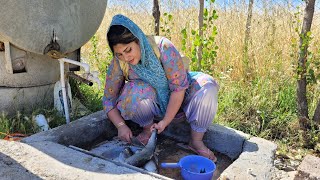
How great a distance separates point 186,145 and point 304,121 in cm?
117

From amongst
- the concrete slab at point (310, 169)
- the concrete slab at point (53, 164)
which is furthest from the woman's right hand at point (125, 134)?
the concrete slab at point (310, 169)

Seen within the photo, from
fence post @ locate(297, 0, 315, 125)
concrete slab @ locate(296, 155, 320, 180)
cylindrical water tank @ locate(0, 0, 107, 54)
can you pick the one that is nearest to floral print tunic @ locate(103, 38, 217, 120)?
cylindrical water tank @ locate(0, 0, 107, 54)

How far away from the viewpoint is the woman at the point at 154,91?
209 cm

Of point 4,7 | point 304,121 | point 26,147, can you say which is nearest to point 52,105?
point 4,7

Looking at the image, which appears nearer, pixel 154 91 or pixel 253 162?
pixel 253 162

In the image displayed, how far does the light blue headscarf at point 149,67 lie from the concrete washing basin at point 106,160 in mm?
283

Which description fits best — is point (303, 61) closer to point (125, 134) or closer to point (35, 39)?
point (125, 134)

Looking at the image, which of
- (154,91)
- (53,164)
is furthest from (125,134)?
(53,164)

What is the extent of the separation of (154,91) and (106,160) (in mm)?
597

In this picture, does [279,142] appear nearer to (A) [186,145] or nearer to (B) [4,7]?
(A) [186,145]

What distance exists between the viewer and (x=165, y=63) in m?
2.12

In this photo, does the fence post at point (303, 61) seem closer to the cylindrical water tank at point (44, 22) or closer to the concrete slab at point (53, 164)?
the cylindrical water tank at point (44, 22)

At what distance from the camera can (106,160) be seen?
71.4 inches

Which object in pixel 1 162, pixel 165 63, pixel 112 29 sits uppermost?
pixel 112 29
